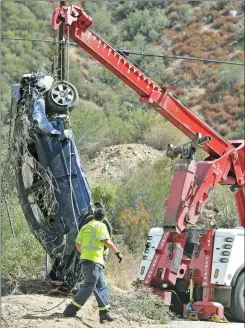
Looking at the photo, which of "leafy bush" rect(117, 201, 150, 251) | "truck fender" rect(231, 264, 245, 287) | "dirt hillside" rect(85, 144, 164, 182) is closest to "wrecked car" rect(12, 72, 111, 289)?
"truck fender" rect(231, 264, 245, 287)

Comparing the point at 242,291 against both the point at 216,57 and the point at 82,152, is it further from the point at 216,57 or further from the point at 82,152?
the point at 216,57

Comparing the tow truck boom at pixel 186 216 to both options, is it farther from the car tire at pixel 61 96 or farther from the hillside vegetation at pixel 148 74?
the hillside vegetation at pixel 148 74

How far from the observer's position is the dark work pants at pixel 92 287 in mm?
12461

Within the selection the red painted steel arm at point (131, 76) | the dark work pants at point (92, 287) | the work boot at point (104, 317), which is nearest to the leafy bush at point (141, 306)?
the work boot at point (104, 317)

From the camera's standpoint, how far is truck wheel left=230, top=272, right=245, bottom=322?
605 inches

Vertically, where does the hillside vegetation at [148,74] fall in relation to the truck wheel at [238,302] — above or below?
above

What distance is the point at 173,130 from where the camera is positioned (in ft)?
110

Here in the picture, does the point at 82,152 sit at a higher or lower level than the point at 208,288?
higher

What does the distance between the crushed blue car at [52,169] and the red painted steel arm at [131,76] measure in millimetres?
1132

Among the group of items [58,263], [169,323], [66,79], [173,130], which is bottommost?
[169,323]

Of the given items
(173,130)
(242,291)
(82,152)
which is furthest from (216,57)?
(242,291)

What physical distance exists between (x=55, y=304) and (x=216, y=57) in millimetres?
38817

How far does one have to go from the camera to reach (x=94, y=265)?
12578 mm

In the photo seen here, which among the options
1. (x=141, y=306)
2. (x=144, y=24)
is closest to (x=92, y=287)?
(x=141, y=306)
